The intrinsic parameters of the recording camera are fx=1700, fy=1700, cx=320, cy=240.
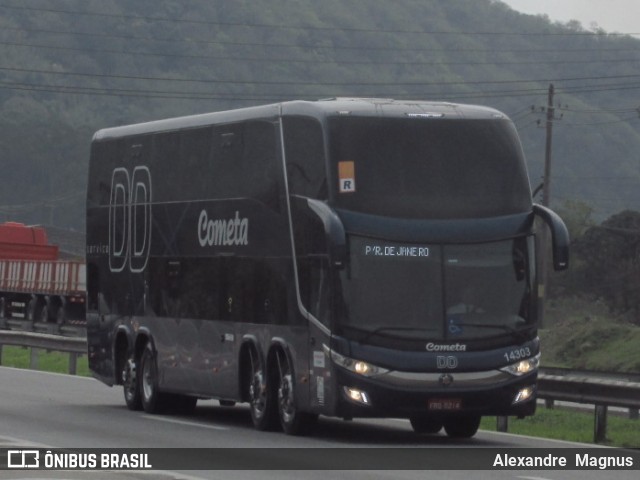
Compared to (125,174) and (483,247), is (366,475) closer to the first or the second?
(483,247)

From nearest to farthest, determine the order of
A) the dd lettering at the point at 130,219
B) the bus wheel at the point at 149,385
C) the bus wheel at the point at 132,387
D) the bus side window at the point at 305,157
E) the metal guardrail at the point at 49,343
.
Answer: the bus side window at the point at 305,157 < the bus wheel at the point at 149,385 < the dd lettering at the point at 130,219 < the bus wheel at the point at 132,387 < the metal guardrail at the point at 49,343

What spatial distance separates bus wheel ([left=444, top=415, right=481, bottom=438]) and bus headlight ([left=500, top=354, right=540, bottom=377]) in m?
0.94

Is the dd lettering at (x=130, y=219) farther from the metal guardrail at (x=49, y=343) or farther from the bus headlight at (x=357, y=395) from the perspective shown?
the metal guardrail at (x=49, y=343)

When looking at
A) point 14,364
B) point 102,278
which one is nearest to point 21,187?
point 14,364

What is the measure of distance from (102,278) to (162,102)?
17578cm

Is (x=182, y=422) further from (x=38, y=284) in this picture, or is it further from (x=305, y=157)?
(x=38, y=284)

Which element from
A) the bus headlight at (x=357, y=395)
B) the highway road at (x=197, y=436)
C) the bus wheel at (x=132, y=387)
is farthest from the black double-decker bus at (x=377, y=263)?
the bus wheel at (x=132, y=387)

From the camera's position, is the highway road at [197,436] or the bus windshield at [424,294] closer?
the highway road at [197,436]

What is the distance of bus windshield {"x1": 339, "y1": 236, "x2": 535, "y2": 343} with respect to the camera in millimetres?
17000

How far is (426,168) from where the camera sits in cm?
1745

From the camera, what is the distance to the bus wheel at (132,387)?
22156 millimetres

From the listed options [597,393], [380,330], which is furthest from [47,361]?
[380,330]

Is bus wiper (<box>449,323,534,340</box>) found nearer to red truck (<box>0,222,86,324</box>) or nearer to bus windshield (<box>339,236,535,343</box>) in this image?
bus windshield (<box>339,236,535,343</box>)

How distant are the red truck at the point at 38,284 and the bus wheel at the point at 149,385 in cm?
2870
